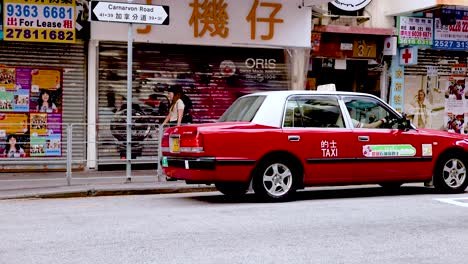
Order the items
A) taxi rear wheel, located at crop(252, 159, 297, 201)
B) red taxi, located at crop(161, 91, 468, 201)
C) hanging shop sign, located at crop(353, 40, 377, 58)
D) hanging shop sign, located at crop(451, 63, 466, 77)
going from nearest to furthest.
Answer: red taxi, located at crop(161, 91, 468, 201) < taxi rear wheel, located at crop(252, 159, 297, 201) < hanging shop sign, located at crop(353, 40, 377, 58) < hanging shop sign, located at crop(451, 63, 466, 77)

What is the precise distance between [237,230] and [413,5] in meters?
11.7

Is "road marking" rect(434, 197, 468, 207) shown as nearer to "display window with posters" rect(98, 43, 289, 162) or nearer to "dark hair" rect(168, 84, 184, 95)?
"display window with posters" rect(98, 43, 289, 162)

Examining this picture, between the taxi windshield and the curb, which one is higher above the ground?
the taxi windshield

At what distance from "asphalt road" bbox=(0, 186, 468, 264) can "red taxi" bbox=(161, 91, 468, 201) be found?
1.28 feet

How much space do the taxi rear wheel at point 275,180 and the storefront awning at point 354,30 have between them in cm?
813

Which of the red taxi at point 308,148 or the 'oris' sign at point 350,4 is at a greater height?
the 'oris' sign at point 350,4

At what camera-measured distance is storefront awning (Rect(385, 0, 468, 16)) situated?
55.0ft

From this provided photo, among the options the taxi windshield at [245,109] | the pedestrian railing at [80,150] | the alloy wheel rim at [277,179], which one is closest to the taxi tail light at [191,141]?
the taxi windshield at [245,109]

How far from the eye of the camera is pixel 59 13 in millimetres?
14539

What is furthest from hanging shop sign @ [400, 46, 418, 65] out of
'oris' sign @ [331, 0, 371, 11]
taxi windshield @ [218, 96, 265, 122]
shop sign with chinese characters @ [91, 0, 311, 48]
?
taxi windshield @ [218, 96, 265, 122]

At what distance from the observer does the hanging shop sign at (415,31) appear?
17.9 metres

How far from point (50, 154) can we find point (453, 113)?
10846 mm

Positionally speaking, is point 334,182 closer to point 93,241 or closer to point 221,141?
point 221,141

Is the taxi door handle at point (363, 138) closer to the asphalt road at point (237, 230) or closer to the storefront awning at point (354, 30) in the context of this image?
Result: the asphalt road at point (237, 230)
